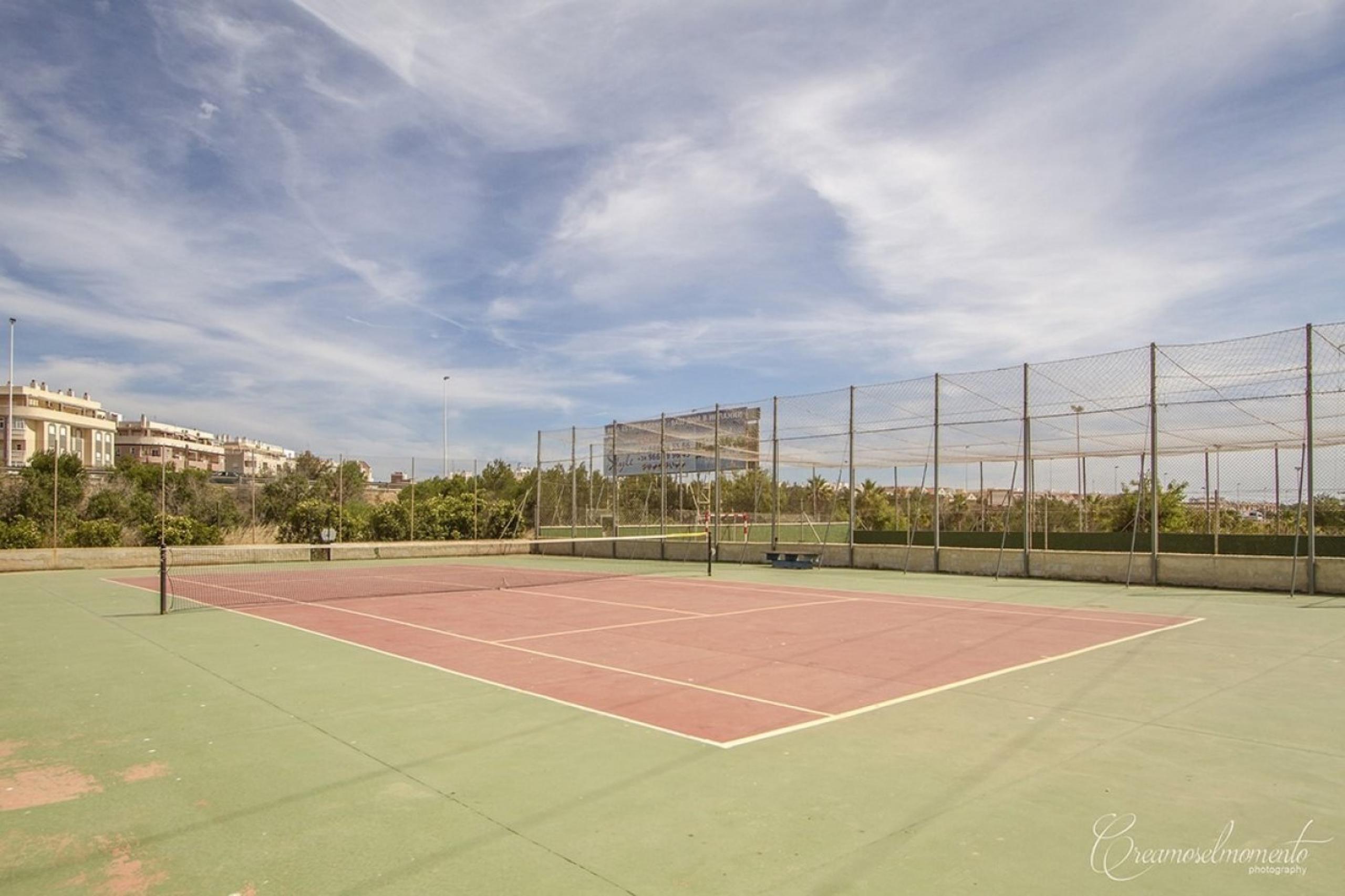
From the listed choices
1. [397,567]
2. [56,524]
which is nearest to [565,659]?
[397,567]

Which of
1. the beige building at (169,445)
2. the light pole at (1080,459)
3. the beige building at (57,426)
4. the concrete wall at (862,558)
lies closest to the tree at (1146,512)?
the light pole at (1080,459)

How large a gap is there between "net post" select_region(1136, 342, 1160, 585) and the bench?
32.2 feet

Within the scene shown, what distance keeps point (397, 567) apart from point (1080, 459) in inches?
963

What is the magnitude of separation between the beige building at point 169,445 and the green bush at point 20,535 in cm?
11484

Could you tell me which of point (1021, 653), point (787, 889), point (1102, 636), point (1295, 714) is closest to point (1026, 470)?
point (1102, 636)

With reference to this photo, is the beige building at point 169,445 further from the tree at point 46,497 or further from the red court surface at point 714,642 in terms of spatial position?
the red court surface at point 714,642

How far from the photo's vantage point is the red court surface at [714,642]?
8.04m

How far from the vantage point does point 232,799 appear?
17.3ft

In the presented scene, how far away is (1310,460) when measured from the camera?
723 inches

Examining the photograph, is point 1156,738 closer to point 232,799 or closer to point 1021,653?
point 1021,653

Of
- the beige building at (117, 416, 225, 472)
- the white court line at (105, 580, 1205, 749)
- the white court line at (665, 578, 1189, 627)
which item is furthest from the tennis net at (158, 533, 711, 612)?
the beige building at (117, 416, 225, 472)

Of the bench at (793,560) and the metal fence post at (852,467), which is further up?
the metal fence post at (852,467)

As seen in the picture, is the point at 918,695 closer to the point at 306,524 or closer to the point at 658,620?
the point at 658,620

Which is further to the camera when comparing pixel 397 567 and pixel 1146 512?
pixel 1146 512
